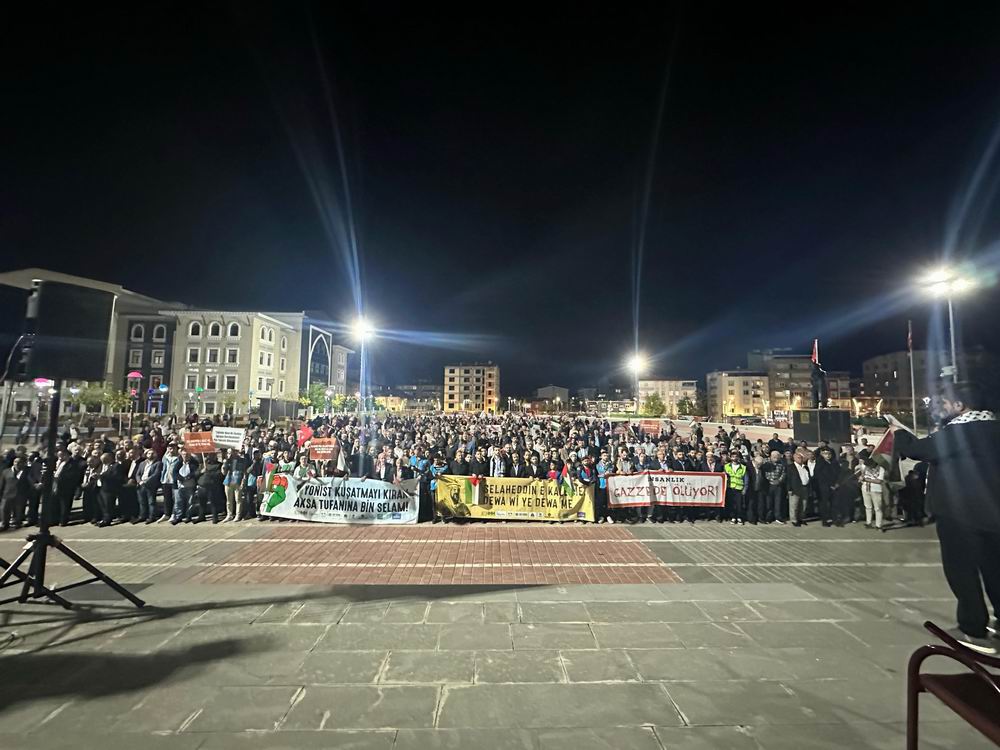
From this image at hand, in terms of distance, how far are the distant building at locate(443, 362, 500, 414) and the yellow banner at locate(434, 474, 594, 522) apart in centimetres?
13710

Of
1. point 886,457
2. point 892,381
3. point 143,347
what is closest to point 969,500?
point 886,457

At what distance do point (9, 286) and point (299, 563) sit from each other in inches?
219

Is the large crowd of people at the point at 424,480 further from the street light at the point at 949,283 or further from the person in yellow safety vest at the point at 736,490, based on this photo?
the street light at the point at 949,283


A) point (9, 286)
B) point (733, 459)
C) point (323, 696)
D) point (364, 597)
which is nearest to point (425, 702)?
point (323, 696)

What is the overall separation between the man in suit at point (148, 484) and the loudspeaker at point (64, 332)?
6.78 m

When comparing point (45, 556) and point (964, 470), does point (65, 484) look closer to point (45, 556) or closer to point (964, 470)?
point (45, 556)

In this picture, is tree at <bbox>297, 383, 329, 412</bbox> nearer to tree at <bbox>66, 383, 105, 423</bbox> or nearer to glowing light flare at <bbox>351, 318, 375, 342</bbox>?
tree at <bbox>66, 383, 105, 423</bbox>

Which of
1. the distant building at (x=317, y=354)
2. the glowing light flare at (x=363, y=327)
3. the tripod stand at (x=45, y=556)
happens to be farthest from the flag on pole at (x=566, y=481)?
the distant building at (x=317, y=354)

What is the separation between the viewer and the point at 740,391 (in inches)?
5453

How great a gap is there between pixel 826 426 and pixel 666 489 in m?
6.69

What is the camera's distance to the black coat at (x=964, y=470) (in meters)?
4.47

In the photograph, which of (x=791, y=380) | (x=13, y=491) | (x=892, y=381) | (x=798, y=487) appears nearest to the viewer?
(x=13, y=491)

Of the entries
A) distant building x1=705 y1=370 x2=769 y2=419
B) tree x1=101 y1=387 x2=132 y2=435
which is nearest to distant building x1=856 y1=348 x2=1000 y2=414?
distant building x1=705 y1=370 x2=769 y2=419

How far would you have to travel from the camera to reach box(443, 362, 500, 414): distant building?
149375mm
